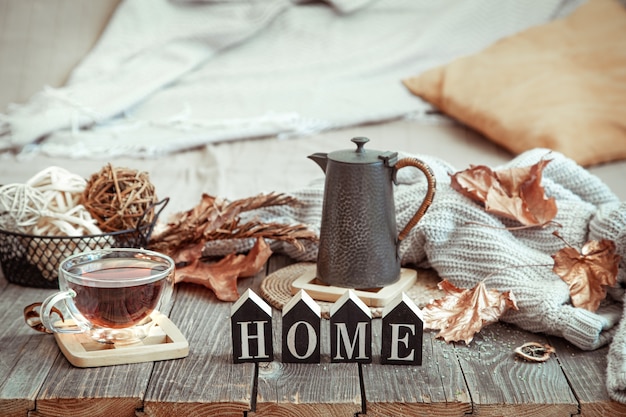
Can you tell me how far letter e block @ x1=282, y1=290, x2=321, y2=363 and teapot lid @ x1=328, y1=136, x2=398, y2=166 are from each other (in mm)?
211

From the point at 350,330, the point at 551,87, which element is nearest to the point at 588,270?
the point at 350,330

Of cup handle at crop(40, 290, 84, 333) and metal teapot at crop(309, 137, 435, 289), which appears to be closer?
cup handle at crop(40, 290, 84, 333)

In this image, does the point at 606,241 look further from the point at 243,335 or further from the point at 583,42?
the point at 583,42

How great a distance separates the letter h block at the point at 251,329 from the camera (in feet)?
3.10

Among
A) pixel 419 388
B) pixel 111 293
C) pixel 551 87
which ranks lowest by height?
pixel 419 388

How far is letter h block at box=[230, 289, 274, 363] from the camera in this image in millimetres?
945

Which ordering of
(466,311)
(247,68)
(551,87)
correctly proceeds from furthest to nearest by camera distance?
(247,68)
(551,87)
(466,311)

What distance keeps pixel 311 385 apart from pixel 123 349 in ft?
0.74

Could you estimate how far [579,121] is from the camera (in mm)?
1754

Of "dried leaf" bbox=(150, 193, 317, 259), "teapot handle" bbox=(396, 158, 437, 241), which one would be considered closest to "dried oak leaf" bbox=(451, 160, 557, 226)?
"teapot handle" bbox=(396, 158, 437, 241)

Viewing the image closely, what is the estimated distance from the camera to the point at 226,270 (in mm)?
1228

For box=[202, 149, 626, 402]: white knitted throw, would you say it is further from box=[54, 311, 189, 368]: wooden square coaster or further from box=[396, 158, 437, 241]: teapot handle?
box=[54, 311, 189, 368]: wooden square coaster

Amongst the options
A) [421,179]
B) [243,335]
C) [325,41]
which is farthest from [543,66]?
[243,335]

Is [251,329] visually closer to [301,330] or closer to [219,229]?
[301,330]
